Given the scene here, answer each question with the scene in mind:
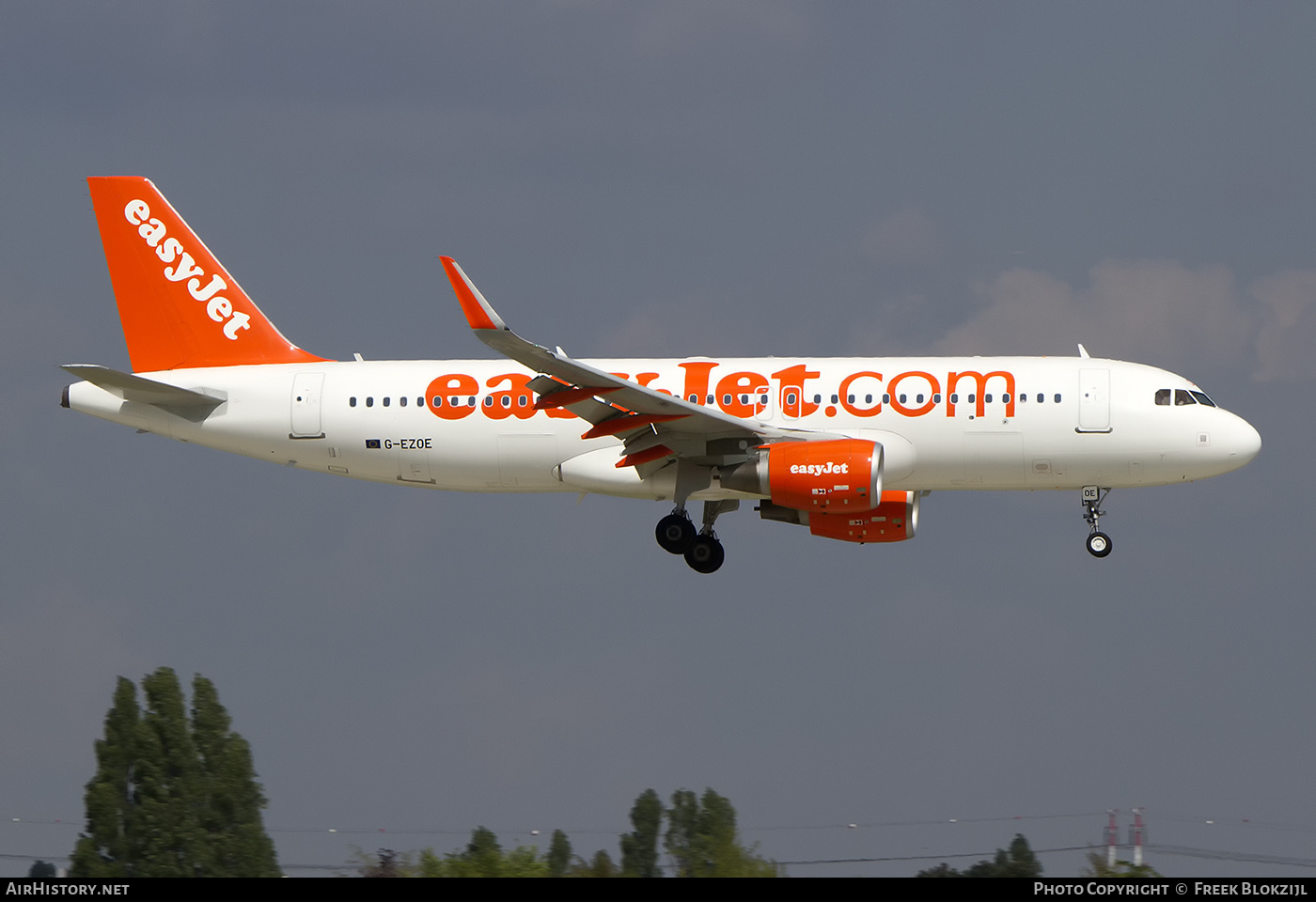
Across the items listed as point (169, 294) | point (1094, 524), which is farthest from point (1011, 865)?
point (169, 294)

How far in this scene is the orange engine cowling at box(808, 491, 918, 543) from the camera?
4391cm

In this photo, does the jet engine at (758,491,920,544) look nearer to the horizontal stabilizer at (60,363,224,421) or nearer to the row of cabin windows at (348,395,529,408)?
the row of cabin windows at (348,395,529,408)

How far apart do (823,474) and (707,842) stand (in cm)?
1707

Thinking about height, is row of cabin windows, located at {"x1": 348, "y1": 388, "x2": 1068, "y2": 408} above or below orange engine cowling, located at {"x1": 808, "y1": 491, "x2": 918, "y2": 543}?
above

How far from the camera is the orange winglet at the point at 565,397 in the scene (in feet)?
126

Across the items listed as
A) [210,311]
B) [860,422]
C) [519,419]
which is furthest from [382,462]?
[860,422]

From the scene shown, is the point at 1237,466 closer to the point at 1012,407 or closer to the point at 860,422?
the point at 1012,407

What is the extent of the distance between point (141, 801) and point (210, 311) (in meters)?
25.3

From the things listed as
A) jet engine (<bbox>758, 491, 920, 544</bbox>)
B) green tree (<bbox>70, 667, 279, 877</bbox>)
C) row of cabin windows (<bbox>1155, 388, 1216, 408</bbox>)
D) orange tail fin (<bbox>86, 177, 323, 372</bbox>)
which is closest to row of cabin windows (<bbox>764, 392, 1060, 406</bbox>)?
row of cabin windows (<bbox>1155, 388, 1216, 408</bbox>)

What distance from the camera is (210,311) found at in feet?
150

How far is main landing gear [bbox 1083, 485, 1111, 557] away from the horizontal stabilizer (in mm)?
21225
